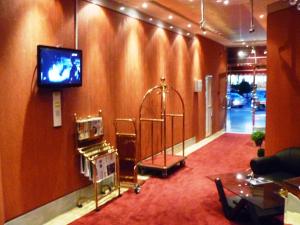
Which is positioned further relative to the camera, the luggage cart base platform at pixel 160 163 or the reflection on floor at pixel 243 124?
the reflection on floor at pixel 243 124

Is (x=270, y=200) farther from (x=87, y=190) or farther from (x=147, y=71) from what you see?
(x=147, y=71)

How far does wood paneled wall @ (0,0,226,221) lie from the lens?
3535 mm

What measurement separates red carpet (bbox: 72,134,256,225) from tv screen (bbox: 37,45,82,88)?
5.64ft

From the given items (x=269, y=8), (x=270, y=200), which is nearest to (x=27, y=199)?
(x=270, y=200)

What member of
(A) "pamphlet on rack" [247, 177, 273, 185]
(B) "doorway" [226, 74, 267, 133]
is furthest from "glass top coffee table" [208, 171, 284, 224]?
(B) "doorway" [226, 74, 267, 133]

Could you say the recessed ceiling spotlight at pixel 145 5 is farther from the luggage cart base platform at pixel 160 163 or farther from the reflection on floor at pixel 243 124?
the reflection on floor at pixel 243 124

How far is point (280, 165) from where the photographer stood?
16.2 feet

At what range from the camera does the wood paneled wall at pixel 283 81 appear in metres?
5.07

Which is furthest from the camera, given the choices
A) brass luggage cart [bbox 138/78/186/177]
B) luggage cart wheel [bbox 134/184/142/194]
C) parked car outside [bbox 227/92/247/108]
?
parked car outside [bbox 227/92/247/108]

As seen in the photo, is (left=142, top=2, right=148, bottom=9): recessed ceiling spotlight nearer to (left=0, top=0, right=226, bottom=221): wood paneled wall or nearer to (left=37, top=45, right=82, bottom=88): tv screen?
(left=0, top=0, right=226, bottom=221): wood paneled wall

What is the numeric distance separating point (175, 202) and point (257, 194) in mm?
1250

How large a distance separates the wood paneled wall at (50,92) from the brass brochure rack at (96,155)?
0.12m

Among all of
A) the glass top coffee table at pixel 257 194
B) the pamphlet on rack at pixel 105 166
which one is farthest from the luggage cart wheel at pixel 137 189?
the glass top coffee table at pixel 257 194

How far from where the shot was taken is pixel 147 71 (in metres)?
6.47
